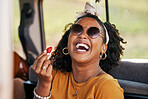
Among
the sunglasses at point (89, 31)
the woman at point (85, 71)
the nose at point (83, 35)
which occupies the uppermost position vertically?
the sunglasses at point (89, 31)

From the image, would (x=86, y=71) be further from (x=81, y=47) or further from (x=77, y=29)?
(x=77, y=29)

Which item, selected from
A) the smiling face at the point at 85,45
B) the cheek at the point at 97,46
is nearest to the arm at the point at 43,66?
the smiling face at the point at 85,45

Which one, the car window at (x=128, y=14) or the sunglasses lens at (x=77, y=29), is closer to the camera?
the sunglasses lens at (x=77, y=29)

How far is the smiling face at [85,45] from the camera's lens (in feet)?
5.40

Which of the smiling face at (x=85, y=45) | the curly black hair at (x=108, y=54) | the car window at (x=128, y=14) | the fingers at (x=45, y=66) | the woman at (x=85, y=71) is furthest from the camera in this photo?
the car window at (x=128, y=14)

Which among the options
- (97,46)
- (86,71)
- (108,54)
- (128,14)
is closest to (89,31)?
(97,46)

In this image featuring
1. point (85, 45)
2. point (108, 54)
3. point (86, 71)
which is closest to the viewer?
point (85, 45)

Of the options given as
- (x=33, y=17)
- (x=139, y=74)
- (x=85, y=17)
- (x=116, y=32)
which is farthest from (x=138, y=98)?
(x=33, y=17)

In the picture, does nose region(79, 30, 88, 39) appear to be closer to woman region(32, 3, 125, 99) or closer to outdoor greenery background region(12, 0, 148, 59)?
woman region(32, 3, 125, 99)

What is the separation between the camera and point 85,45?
1650 mm

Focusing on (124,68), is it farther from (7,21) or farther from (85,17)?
(7,21)

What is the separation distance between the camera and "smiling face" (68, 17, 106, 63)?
164 cm

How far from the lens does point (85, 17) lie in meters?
1.79

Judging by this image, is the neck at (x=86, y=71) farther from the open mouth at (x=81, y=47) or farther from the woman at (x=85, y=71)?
the open mouth at (x=81, y=47)
